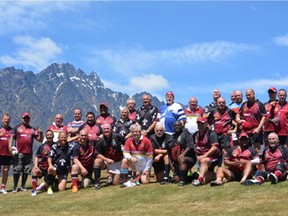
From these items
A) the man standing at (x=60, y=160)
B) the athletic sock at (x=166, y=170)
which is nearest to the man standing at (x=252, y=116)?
the athletic sock at (x=166, y=170)

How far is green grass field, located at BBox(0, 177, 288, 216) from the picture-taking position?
11.9m

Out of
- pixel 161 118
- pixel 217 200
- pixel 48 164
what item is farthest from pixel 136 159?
pixel 217 200

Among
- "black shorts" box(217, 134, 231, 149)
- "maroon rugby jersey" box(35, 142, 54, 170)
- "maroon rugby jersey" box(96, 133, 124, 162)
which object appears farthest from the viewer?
"maroon rugby jersey" box(35, 142, 54, 170)

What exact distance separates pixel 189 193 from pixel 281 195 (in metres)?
2.99

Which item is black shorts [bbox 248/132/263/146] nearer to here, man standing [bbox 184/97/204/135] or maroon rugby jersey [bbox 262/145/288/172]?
maroon rugby jersey [bbox 262/145/288/172]

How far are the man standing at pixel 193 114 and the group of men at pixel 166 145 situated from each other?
0.04 metres

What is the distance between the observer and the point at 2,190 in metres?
19.3

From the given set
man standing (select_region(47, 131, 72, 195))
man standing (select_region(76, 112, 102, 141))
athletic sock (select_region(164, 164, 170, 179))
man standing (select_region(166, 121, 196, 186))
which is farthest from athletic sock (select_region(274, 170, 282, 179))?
man standing (select_region(47, 131, 72, 195))

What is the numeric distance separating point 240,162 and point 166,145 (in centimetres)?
314

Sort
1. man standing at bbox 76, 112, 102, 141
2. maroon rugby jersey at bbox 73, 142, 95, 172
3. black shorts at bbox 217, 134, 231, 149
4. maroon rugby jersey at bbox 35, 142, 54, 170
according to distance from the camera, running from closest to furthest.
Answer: black shorts at bbox 217, 134, 231, 149 < maroon rugby jersey at bbox 73, 142, 95, 172 < maroon rugby jersey at bbox 35, 142, 54, 170 < man standing at bbox 76, 112, 102, 141

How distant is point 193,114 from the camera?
1917cm

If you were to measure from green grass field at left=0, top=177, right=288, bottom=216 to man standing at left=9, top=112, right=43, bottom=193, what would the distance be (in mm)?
2466

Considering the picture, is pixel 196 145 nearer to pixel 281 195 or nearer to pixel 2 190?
pixel 281 195

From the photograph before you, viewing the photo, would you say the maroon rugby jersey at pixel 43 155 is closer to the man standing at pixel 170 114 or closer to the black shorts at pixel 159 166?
the black shorts at pixel 159 166
